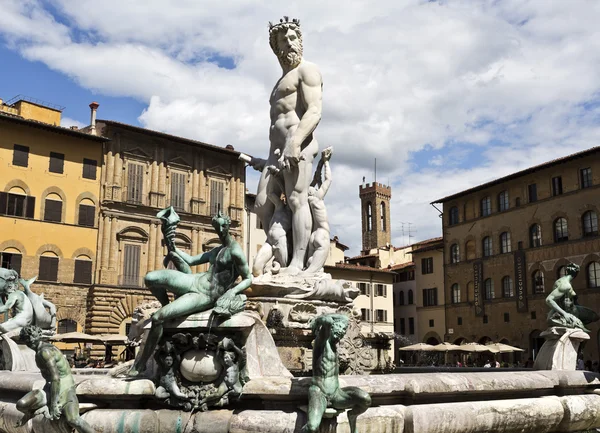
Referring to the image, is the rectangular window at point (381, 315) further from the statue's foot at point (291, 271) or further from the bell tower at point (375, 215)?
the bell tower at point (375, 215)

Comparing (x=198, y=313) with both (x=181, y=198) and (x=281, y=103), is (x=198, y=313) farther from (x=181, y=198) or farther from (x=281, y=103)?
(x=181, y=198)

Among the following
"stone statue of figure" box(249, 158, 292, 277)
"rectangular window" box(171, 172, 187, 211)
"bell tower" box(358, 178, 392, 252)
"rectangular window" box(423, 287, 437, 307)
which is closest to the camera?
"stone statue of figure" box(249, 158, 292, 277)

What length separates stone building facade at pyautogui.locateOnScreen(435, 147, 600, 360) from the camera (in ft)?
148

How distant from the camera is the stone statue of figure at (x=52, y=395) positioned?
5059mm

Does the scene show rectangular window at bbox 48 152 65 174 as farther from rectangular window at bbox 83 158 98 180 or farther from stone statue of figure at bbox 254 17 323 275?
stone statue of figure at bbox 254 17 323 275

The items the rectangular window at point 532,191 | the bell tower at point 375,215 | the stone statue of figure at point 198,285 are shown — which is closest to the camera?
the stone statue of figure at point 198,285

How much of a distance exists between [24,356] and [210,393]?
409cm

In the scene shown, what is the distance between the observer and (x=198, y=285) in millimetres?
5465

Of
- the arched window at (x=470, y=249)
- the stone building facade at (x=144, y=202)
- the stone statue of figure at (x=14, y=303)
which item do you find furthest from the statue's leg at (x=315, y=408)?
the arched window at (x=470, y=249)

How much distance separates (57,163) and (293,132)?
121ft

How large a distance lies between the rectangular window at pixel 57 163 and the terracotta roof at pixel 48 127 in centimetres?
148

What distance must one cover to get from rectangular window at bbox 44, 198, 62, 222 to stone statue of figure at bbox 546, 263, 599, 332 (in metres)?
38.4

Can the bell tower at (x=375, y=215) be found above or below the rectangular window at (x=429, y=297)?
above

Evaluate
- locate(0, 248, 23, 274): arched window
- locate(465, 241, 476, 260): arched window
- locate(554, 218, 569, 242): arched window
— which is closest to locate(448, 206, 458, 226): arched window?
locate(465, 241, 476, 260): arched window
